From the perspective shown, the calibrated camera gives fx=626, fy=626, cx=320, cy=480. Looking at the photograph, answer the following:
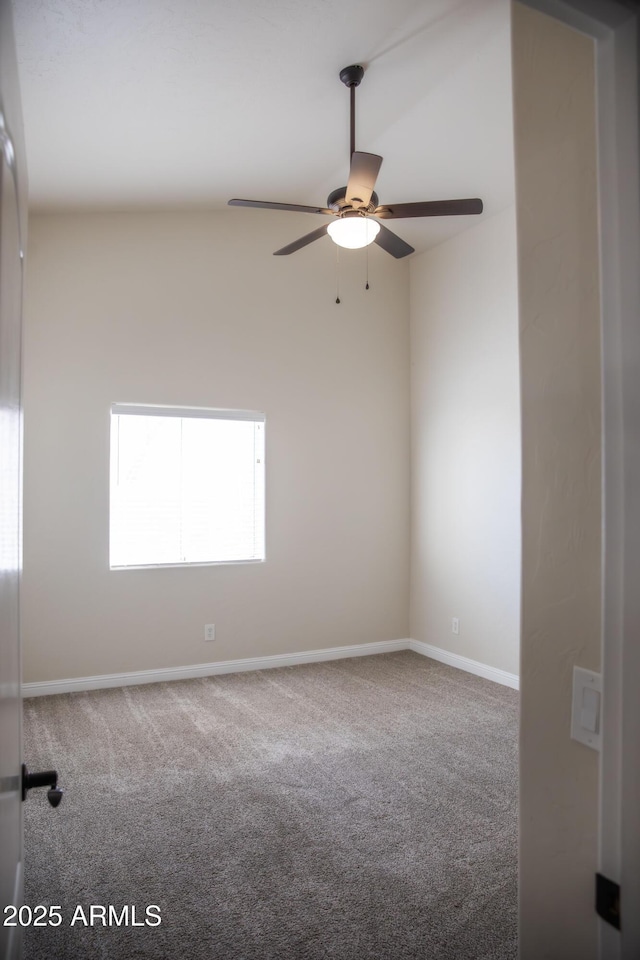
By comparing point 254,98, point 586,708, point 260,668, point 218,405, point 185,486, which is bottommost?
point 260,668

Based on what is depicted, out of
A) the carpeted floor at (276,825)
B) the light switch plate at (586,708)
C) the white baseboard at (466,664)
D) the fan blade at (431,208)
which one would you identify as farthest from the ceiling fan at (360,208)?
the white baseboard at (466,664)

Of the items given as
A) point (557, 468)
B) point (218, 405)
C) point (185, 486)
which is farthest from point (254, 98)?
point (557, 468)

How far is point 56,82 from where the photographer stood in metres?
2.69

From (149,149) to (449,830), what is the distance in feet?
11.8

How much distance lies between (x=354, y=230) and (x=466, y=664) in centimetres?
328

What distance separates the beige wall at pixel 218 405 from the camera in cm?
411

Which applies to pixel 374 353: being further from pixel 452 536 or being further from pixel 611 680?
pixel 611 680

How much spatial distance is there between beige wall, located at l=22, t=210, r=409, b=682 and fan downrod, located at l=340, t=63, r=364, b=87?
1.89 m

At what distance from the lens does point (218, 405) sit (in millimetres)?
4617

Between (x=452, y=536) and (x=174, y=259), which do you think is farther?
(x=452, y=536)

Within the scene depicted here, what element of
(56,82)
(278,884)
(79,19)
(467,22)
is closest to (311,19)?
(467,22)

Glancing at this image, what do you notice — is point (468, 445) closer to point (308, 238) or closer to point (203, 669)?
point (308, 238)

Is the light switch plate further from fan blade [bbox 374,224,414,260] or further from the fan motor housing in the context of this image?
fan blade [bbox 374,224,414,260]

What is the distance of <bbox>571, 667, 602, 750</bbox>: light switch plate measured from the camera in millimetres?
905
